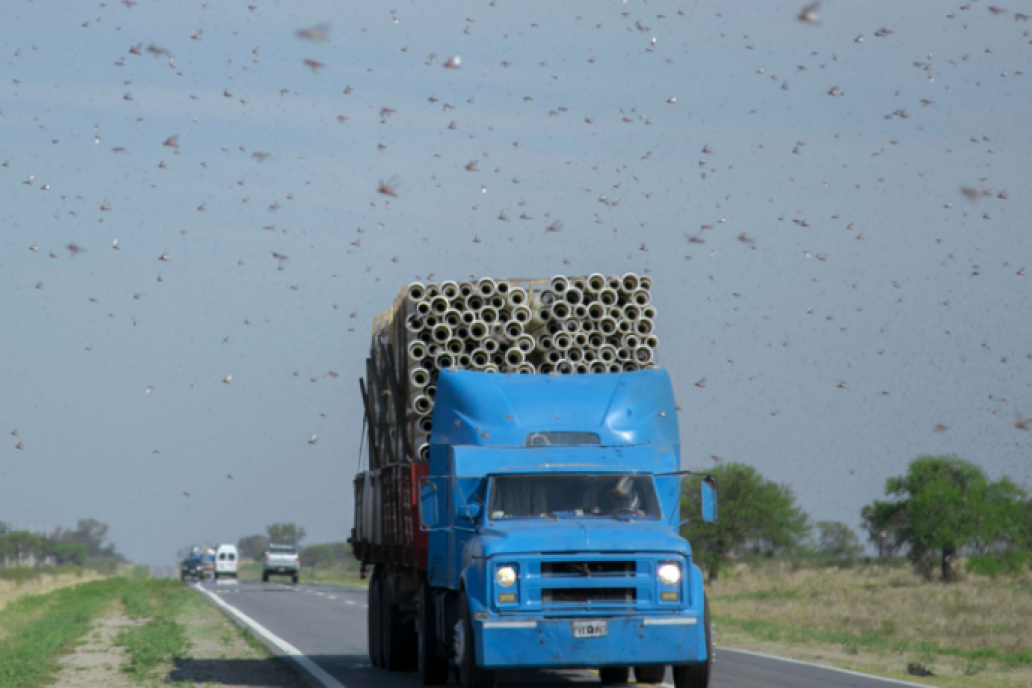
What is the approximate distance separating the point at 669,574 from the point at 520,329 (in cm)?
542

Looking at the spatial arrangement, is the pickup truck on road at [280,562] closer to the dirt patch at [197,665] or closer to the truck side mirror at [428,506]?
the dirt patch at [197,665]

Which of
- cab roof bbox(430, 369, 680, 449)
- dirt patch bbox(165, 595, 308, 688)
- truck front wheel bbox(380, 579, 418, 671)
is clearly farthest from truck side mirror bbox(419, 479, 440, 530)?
truck front wheel bbox(380, 579, 418, 671)

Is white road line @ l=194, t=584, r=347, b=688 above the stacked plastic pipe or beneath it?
beneath

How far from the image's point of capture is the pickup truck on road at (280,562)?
7212 centimetres

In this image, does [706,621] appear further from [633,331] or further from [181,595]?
[181,595]

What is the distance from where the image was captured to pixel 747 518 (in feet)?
247

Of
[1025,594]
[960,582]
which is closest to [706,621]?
[1025,594]

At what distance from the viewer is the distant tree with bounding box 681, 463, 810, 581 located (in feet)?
243

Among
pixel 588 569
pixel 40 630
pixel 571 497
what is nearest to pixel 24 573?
pixel 40 630

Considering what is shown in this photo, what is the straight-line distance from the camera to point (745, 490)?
75.9 meters

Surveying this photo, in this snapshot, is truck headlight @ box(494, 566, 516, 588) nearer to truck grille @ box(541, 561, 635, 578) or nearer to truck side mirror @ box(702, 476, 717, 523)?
truck grille @ box(541, 561, 635, 578)

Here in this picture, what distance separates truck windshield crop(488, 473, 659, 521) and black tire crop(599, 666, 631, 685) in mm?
2788

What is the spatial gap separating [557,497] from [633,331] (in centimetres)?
446

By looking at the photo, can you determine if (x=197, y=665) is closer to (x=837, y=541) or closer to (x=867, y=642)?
(x=867, y=642)
